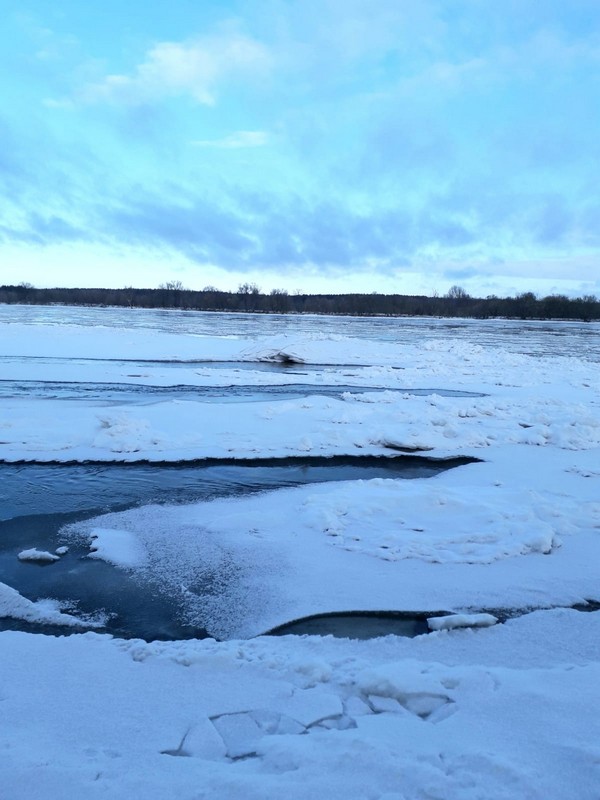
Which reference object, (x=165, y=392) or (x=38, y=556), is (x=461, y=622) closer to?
(x=38, y=556)

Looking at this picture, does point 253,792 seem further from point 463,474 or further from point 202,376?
point 202,376

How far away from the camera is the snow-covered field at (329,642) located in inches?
89.3

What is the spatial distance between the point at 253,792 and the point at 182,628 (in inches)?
66.6

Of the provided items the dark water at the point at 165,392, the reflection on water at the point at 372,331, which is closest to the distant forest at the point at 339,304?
the reflection on water at the point at 372,331

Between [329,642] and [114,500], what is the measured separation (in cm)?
357

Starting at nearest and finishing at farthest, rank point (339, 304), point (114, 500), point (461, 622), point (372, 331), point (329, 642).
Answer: point (329, 642) → point (461, 622) → point (114, 500) → point (372, 331) → point (339, 304)

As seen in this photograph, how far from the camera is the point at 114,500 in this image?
20.3ft

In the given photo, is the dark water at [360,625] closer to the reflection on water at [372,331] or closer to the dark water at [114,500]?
the dark water at [114,500]

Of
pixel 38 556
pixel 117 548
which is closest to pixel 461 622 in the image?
pixel 117 548

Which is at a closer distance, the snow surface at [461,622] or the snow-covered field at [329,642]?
the snow-covered field at [329,642]

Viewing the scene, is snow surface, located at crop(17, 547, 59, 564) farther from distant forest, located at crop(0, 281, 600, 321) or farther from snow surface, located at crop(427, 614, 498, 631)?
distant forest, located at crop(0, 281, 600, 321)

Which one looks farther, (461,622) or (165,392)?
(165,392)

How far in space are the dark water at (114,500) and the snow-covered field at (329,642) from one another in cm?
15

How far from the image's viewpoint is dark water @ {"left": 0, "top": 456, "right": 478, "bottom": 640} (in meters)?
3.93
